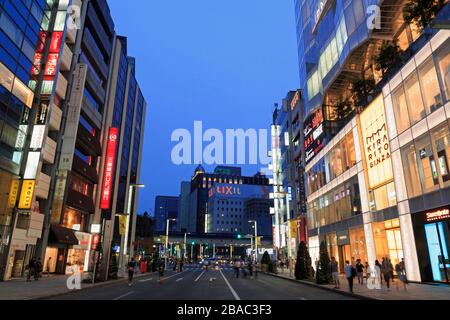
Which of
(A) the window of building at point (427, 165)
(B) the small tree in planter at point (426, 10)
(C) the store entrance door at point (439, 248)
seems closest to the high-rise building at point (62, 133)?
(C) the store entrance door at point (439, 248)

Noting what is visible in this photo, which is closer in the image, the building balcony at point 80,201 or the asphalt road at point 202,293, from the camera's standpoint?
the asphalt road at point 202,293

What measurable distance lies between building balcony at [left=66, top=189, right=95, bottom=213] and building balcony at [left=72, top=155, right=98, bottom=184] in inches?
96.9

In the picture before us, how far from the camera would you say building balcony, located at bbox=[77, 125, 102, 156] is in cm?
3944

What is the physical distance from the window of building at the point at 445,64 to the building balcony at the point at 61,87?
32649 millimetres

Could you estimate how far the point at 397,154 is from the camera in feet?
83.6

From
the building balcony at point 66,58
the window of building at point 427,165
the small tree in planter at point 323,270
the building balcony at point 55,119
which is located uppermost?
the building balcony at point 66,58

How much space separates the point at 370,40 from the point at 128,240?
2028 inches

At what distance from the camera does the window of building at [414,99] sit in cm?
2267

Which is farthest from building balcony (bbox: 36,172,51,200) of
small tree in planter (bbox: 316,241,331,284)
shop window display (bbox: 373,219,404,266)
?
shop window display (bbox: 373,219,404,266)

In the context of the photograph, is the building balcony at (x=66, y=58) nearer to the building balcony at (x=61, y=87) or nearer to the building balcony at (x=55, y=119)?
the building balcony at (x=61, y=87)

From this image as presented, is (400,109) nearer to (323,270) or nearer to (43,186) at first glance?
(323,270)

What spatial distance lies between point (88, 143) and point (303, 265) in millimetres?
28938

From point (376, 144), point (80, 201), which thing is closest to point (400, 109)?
point (376, 144)

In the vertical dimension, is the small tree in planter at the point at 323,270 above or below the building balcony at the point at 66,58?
below
